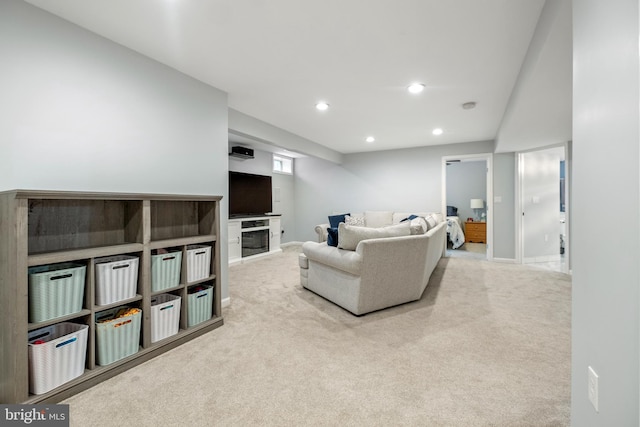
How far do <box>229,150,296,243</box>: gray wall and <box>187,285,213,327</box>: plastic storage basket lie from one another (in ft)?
12.5

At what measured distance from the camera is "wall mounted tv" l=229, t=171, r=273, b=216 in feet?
18.7

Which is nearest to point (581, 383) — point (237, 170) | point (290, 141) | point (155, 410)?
point (155, 410)

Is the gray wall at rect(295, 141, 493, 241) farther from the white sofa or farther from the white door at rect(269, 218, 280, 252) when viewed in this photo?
the white sofa

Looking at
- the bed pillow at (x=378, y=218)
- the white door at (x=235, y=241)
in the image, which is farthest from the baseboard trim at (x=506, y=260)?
the white door at (x=235, y=241)

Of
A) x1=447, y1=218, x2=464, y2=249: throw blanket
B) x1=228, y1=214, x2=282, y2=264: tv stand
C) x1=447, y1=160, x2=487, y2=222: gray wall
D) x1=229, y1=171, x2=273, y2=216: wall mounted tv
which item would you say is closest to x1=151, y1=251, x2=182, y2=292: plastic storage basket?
x1=228, y1=214, x2=282, y2=264: tv stand

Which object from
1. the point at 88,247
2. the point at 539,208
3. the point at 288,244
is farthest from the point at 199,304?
the point at 539,208

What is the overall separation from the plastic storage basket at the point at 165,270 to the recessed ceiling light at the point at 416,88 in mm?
2787

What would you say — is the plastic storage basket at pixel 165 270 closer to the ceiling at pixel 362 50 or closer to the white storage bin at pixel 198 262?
the white storage bin at pixel 198 262

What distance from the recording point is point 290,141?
5.09 meters

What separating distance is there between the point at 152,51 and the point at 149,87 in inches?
11.0

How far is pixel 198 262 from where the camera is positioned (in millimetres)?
2523

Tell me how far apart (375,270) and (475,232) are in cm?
607

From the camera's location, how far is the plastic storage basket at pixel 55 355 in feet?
5.21

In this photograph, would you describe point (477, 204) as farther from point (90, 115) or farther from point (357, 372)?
point (90, 115)
